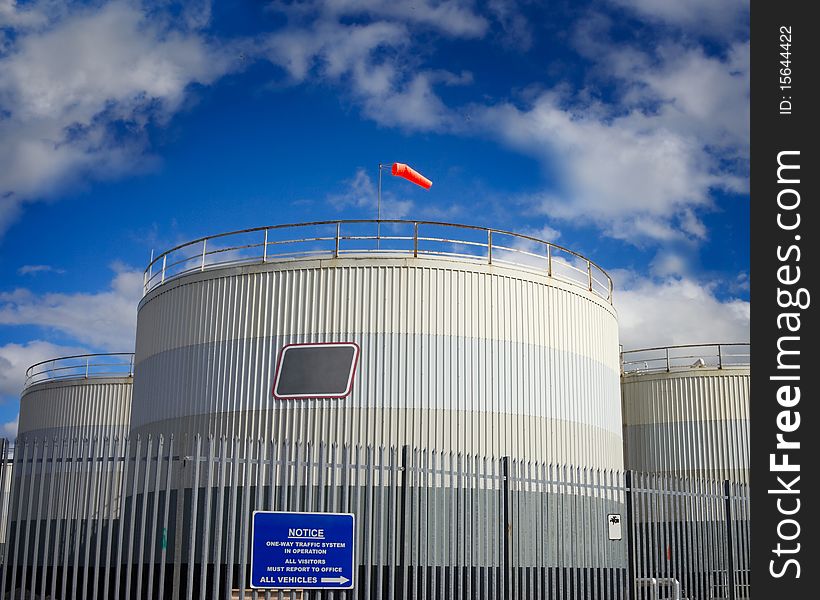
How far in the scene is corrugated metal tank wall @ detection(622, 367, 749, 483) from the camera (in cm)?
3406

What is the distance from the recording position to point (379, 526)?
14914 mm

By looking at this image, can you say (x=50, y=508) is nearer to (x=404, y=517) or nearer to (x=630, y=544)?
(x=404, y=517)

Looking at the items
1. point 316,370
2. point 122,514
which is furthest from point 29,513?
point 316,370

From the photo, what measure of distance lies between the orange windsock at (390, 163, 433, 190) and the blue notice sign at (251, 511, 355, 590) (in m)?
14.2

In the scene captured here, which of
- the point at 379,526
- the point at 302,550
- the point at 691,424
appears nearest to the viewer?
the point at 302,550

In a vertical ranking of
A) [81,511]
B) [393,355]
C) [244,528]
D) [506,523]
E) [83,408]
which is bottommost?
[244,528]

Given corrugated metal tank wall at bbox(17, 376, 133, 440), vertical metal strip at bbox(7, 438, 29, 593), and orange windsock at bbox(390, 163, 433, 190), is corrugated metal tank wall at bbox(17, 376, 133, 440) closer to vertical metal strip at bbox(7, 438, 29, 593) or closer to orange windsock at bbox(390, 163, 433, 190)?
orange windsock at bbox(390, 163, 433, 190)

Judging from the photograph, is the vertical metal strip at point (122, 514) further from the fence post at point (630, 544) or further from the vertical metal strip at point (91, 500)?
the fence post at point (630, 544)

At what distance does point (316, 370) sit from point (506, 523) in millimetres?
7947

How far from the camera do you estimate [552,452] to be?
2388 cm

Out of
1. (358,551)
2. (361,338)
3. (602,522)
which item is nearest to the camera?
(358,551)
